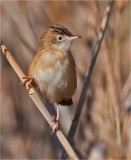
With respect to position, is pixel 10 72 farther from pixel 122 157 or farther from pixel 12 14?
pixel 122 157

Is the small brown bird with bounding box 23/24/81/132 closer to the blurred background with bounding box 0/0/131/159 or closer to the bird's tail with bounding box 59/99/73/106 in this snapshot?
the bird's tail with bounding box 59/99/73/106

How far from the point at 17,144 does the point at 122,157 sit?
1761 mm

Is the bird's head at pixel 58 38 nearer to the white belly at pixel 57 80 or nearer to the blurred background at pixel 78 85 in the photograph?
the white belly at pixel 57 80

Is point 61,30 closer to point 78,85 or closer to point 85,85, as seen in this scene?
point 85,85

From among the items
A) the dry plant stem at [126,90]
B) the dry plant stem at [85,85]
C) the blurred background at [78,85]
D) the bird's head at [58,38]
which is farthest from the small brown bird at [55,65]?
the dry plant stem at [126,90]

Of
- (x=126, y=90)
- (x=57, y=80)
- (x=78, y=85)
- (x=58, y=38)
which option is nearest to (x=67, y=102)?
(x=57, y=80)

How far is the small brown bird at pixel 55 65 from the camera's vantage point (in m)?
3.75

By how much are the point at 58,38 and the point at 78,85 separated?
139 centimetres

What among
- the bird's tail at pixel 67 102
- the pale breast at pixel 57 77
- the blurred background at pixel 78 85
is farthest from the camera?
the blurred background at pixel 78 85

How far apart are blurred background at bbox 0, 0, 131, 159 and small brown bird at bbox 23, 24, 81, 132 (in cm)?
65

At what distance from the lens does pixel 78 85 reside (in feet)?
16.7

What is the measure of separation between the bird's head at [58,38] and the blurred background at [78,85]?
32.9 inches

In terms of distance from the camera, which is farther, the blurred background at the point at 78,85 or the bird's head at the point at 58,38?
the blurred background at the point at 78,85

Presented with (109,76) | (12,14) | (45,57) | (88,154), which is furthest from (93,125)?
(12,14)
